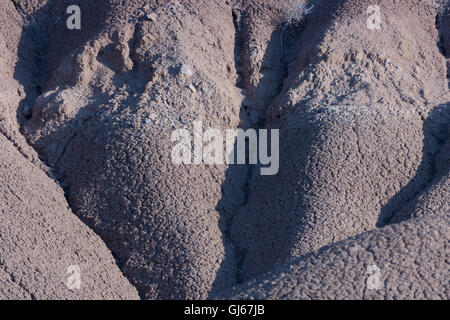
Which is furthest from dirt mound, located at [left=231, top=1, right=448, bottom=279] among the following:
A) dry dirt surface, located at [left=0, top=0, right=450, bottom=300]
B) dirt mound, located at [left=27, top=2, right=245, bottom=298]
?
dirt mound, located at [left=27, top=2, right=245, bottom=298]

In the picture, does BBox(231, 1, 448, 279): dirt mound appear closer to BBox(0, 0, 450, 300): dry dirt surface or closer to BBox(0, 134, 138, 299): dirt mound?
BBox(0, 0, 450, 300): dry dirt surface

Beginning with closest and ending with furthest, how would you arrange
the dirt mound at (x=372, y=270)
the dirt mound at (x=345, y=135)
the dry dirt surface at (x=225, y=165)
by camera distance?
1. the dirt mound at (x=372, y=270)
2. the dry dirt surface at (x=225, y=165)
3. the dirt mound at (x=345, y=135)

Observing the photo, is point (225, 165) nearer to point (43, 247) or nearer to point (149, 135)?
point (149, 135)

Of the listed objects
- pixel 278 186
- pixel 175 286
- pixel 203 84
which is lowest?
pixel 175 286

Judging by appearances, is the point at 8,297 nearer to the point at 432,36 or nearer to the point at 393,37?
the point at 393,37

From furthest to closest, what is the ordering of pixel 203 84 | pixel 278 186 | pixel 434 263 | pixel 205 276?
pixel 203 84 → pixel 278 186 → pixel 205 276 → pixel 434 263

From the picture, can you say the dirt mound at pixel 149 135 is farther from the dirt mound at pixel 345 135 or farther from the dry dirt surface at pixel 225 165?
the dirt mound at pixel 345 135

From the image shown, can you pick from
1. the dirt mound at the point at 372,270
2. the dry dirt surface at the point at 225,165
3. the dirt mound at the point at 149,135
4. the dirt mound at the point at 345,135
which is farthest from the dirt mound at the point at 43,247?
the dirt mound at the point at 372,270

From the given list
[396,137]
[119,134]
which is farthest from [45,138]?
[396,137]

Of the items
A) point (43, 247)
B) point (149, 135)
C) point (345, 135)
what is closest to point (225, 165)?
point (149, 135)
